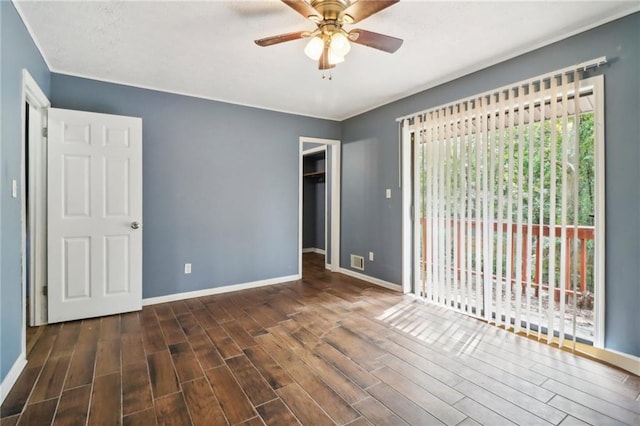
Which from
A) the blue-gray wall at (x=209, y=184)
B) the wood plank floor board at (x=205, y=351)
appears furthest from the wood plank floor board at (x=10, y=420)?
the blue-gray wall at (x=209, y=184)

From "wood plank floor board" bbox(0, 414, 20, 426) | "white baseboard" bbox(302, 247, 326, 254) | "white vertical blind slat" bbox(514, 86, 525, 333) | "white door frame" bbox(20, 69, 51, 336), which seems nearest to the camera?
"wood plank floor board" bbox(0, 414, 20, 426)

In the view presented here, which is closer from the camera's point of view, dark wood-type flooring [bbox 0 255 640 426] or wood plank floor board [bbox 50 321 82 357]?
dark wood-type flooring [bbox 0 255 640 426]

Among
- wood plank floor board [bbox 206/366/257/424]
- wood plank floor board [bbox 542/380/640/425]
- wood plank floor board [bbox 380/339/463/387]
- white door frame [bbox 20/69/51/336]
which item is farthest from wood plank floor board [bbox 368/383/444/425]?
white door frame [bbox 20/69/51/336]

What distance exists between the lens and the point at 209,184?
154 inches

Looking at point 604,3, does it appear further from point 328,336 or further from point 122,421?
point 122,421

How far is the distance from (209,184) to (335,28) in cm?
262

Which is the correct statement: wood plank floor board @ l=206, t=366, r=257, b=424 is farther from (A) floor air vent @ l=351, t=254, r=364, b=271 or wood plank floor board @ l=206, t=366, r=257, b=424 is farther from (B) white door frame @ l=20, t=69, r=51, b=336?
(A) floor air vent @ l=351, t=254, r=364, b=271

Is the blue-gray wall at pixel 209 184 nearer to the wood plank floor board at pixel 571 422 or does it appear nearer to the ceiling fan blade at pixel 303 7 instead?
the ceiling fan blade at pixel 303 7

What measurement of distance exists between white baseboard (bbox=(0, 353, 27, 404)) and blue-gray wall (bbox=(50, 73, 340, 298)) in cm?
139

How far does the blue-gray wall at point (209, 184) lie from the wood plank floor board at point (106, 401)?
5.33ft

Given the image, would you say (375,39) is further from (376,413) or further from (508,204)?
(376,413)

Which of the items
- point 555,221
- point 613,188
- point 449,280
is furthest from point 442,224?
point 613,188

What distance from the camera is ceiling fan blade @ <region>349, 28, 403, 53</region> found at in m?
1.97

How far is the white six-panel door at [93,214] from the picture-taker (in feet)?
9.71
